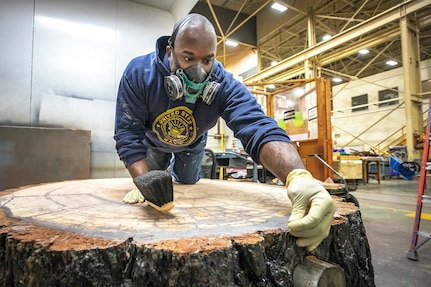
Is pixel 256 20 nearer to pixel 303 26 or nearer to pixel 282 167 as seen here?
pixel 303 26

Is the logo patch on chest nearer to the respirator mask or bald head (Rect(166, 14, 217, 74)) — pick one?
the respirator mask

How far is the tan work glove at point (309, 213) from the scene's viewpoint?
65cm

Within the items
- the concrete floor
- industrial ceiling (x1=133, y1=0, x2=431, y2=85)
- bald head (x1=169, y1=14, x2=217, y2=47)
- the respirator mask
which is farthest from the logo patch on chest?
industrial ceiling (x1=133, y1=0, x2=431, y2=85)

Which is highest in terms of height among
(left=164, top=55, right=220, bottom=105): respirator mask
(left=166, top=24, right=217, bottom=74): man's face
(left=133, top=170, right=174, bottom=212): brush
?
(left=166, top=24, right=217, bottom=74): man's face

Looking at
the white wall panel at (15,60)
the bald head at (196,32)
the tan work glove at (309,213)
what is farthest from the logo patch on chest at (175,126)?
the white wall panel at (15,60)

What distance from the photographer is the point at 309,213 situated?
0.67 m

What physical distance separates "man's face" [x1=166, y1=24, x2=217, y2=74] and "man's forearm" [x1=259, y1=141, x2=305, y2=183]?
51 centimetres

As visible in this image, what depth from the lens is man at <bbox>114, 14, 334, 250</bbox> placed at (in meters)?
1.05

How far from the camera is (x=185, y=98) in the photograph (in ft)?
4.34

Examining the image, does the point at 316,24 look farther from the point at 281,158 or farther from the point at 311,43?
the point at 281,158

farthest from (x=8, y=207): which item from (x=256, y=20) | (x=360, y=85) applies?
(x=360, y=85)

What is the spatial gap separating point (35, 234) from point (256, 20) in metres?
8.71

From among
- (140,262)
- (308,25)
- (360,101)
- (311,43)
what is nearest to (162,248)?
(140,262)

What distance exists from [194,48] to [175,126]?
461mm
